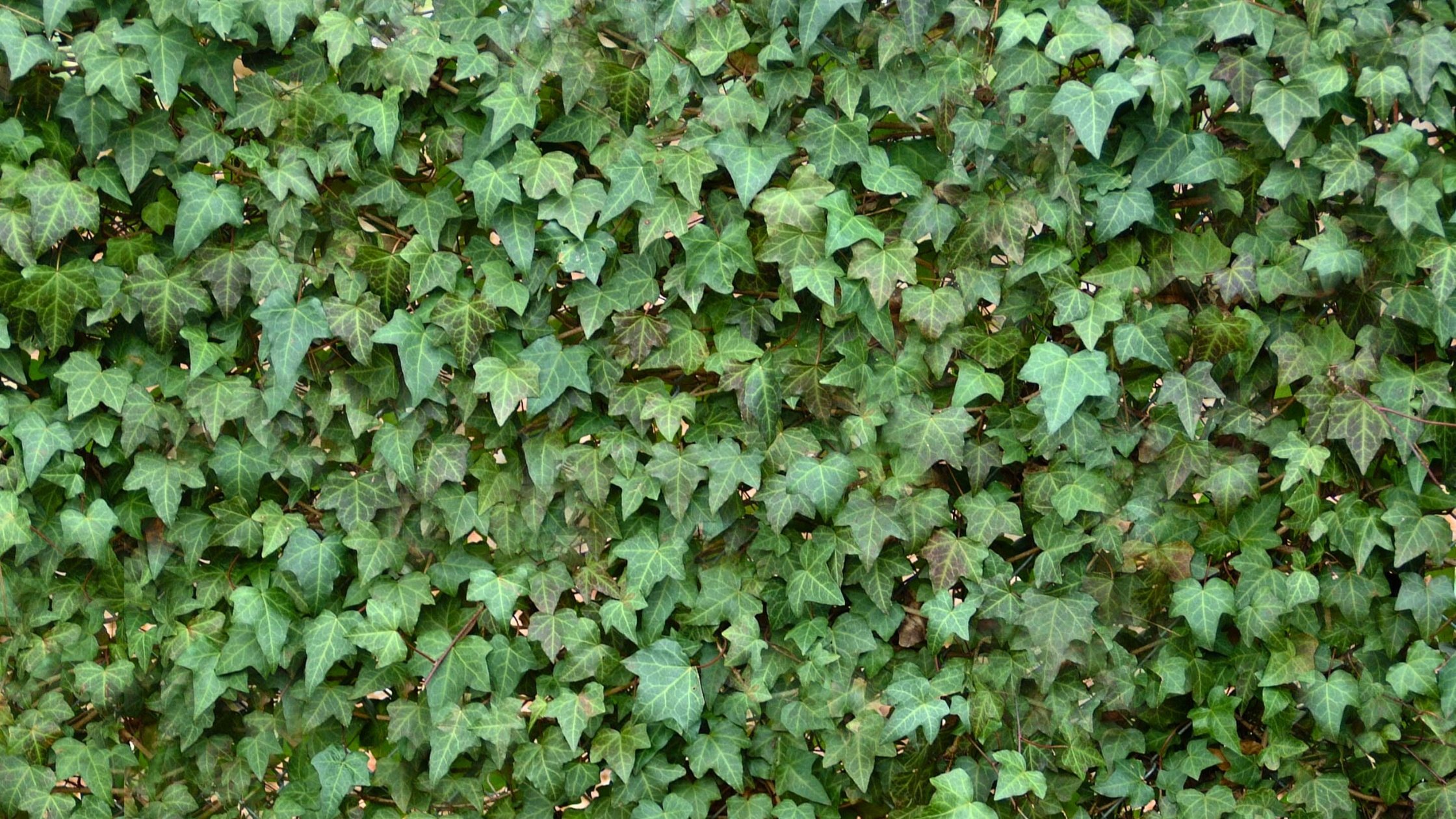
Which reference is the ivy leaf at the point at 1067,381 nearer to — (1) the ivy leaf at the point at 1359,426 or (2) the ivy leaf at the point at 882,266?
(2) the ivy leaf at the point at 882,266

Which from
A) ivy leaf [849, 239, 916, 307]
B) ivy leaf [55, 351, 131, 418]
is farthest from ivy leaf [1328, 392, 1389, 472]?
ivy leaf [55, 351, 131, 418]

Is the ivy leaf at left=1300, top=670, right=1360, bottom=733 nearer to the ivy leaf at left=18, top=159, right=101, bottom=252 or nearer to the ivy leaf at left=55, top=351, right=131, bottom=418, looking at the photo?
the ivy leaf at left=55, top=351, right=131, bottom=418

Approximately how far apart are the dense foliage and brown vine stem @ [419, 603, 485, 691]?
2 cm

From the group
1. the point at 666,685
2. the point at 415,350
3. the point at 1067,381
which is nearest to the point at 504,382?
the point at 415,350

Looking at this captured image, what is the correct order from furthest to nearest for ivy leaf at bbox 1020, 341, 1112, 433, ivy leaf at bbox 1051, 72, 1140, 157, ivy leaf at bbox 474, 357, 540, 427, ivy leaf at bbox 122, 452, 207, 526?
ivy leaf at bbox 122, 452, 207, 526 → ivy leaf at bbox 474, 357, 540, 427 → ivy leaf at bbox 1020, 341, 1112, 433 → ivy leaf at bbox 1051, 72, 1140, 157

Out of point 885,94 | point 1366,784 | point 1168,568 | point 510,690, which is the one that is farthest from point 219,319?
point 1366,784

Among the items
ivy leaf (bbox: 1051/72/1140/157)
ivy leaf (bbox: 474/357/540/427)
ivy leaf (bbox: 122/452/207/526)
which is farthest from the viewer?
ivy leaf (bbox: 122/452/207/526)

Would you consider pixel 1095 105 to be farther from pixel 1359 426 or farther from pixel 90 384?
Result: pixel 90 384

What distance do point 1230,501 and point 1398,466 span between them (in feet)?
1.12

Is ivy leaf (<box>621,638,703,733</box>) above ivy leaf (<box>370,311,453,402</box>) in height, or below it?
below

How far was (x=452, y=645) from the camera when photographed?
256cm

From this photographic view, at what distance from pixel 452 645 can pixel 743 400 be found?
32.4 inches

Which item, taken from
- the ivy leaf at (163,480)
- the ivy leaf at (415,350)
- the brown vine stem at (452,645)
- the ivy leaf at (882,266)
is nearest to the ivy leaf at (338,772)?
the brown vine stem at (452,645)

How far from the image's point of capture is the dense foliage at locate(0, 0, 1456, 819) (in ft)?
7.59
